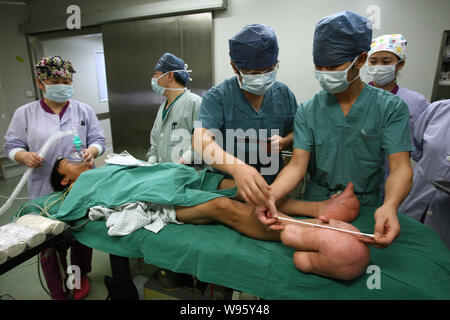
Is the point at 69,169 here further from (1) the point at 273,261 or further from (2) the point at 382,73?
(2) the point at 382,73

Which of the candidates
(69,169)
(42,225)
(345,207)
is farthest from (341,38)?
(69,169)

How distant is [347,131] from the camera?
1.28m

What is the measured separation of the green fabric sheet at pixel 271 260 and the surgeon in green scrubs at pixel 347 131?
0.54 feet

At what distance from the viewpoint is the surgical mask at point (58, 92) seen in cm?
186

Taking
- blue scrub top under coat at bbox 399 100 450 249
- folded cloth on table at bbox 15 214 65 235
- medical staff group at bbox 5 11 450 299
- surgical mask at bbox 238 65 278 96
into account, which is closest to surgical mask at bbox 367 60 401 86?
medical staff group at bbox 5 11 450 299

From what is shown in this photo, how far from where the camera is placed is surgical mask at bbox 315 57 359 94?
117cm

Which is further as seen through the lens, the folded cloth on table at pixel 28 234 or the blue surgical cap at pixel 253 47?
the blue surgical cap at pixel 253 47

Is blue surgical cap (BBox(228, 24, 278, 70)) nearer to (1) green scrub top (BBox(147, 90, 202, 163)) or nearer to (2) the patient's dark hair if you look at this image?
(1) green scrub top (BBox(147, 90, 202, 163))

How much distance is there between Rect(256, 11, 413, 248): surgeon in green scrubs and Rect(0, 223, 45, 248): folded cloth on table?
94cm

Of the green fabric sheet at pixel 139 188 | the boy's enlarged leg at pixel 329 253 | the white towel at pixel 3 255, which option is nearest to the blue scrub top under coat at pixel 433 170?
the boy's enlarged leg at pixel 329 253

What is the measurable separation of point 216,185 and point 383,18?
219cm

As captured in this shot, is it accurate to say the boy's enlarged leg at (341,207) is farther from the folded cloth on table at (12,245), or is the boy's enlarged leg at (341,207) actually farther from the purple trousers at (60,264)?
the purple trousers at (60,264)
